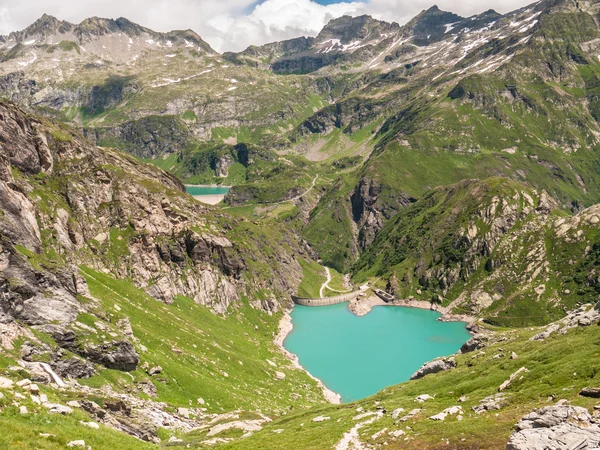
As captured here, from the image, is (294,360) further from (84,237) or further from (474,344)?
(84,237)

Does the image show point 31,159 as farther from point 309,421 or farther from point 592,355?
point 592,355

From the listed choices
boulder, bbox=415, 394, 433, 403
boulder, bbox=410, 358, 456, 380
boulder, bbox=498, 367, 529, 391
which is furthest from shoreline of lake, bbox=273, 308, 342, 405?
boulder, bbox=498, 367, 529, 391

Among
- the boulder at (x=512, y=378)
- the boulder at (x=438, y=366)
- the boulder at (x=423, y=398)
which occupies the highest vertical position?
the boulder at (x=438, y=366)

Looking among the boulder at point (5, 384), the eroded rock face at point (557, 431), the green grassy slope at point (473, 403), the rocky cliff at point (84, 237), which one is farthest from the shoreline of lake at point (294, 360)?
the boulder at point (5, 384)

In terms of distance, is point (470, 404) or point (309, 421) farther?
point (309, 421)

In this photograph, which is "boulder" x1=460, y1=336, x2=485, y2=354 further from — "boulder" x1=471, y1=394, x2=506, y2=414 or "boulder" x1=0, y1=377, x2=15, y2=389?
"boulder" x1=0, y1=377, x2=15, y2=389

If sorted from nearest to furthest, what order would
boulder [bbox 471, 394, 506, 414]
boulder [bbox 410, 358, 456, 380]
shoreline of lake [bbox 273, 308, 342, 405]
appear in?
boulder [bbox 471, 394, 506, 414] → boulder [bbox 410, 358, 456, 380] → shoreline of lake [bbox 273, 308, 342, 405]

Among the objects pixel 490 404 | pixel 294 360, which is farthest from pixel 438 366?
pixel 294 360

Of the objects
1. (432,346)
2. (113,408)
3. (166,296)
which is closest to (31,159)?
(166,296)

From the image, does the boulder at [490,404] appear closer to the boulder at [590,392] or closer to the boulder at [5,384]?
the boulder at [590,392]
